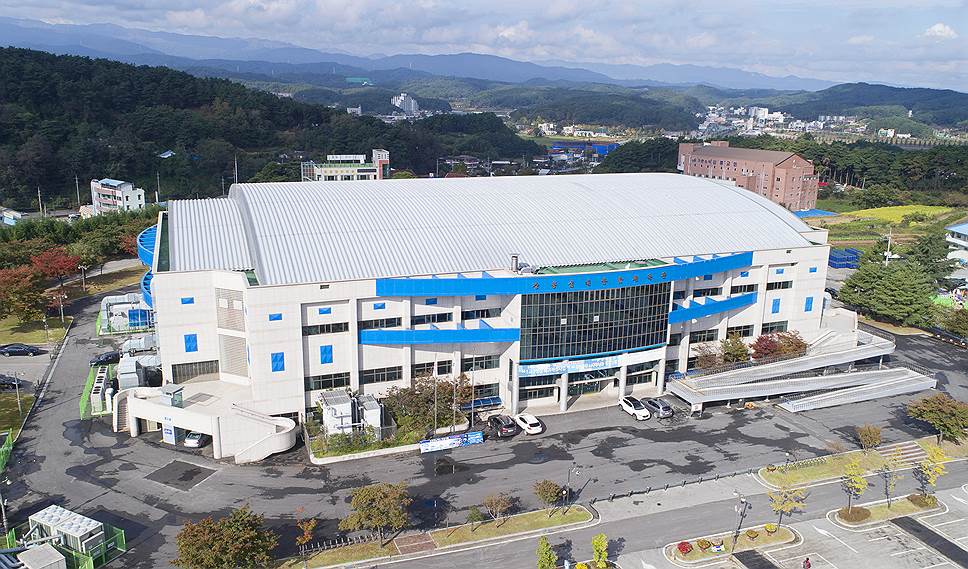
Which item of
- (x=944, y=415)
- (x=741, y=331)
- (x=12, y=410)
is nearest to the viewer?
(x=944, y=415)

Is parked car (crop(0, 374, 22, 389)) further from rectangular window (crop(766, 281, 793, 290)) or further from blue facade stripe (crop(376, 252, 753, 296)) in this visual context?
rectangular window (crop(766, 281, 793, 290))

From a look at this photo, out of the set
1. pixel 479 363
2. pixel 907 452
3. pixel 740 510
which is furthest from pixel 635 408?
pixel 907 452

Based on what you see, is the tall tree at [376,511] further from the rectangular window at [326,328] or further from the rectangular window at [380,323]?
the rectangular window at [380,323]

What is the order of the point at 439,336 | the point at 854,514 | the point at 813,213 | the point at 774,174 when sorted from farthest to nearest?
1. the point at 774,174
2. the point at 813,213
3. the point at 439,336
4. the point at 854,514

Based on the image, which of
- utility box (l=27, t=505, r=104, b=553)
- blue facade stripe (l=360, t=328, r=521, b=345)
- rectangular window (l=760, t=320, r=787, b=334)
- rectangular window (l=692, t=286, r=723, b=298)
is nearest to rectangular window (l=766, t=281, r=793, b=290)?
rectangular window (l=760, t=320, r=787, b=334)

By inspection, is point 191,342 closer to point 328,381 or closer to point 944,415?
point 328,381

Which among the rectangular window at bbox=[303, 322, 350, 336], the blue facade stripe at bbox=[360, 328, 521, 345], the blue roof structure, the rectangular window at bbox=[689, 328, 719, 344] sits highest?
the rectangular window at bbox=[303, 322, 350, 336]

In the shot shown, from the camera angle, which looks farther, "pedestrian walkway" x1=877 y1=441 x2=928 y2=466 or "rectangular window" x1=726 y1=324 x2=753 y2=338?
"rectangular window" x1=726 y1=324 x2=753 y2=338
